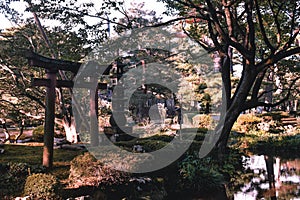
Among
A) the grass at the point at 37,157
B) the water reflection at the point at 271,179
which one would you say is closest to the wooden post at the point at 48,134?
the grass at the point at 37,157

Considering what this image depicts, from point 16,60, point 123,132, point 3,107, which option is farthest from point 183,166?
point 3,107

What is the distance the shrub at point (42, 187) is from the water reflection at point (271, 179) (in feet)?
12.9

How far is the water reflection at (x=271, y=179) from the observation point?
6.72 meters

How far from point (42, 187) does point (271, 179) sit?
619 centimetres

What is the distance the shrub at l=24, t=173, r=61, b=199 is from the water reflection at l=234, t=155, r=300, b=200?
3929 mm

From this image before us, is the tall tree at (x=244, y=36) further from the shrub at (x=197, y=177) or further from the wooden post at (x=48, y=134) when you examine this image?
the wooden post at (x=48, y=134)

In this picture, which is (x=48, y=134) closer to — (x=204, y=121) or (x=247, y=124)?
(x=204, y=121)

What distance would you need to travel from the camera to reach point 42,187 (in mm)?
4801

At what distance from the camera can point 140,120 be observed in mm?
16734

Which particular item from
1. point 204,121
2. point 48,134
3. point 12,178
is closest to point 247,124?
point 204,121

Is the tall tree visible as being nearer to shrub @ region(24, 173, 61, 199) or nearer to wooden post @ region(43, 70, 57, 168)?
wooden post @ region(43, 70, 57, 168)

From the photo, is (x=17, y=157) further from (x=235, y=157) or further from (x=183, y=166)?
(x=235, y=157)

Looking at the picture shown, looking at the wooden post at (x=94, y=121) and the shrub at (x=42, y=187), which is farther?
the wooden post at (x=94, y=121)

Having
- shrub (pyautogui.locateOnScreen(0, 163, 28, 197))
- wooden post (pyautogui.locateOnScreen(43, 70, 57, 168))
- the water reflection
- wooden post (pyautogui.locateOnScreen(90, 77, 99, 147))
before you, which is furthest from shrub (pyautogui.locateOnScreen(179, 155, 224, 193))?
shrub (pyautogui.locateOnScreen(0, 163, 28, 197))
